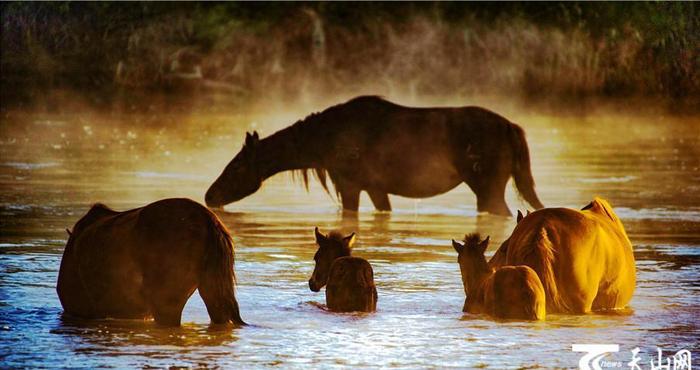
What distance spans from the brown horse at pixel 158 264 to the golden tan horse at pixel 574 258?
199 cm

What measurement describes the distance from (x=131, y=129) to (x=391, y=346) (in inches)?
1133

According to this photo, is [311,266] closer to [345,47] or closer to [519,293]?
[519,293]

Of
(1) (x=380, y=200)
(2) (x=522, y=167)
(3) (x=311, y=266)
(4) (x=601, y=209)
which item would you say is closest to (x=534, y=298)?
(4) (x=601, y=209)

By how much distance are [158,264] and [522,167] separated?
32.7 feet

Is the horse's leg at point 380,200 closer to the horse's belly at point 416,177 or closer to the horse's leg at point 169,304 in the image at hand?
the horse's belly at point 416,177

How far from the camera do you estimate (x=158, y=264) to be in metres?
9.77

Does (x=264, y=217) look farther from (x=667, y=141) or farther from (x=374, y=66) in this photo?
(x=374, y=66)

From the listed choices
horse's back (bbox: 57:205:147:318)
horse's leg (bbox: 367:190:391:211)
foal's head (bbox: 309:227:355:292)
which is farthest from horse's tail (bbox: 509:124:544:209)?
horse's back (bbox: 57:205:147:318)

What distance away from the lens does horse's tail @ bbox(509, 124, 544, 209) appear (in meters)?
19.1

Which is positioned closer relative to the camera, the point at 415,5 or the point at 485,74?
the point at 485,74

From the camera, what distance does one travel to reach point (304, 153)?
65.8 feet

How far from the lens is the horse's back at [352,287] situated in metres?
10.9

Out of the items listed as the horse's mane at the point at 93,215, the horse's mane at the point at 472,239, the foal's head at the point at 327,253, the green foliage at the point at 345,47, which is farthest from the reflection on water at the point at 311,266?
the green foliage at the point at 345,47

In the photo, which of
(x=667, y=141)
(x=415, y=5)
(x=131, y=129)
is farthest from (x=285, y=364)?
(x=415, y=5)
